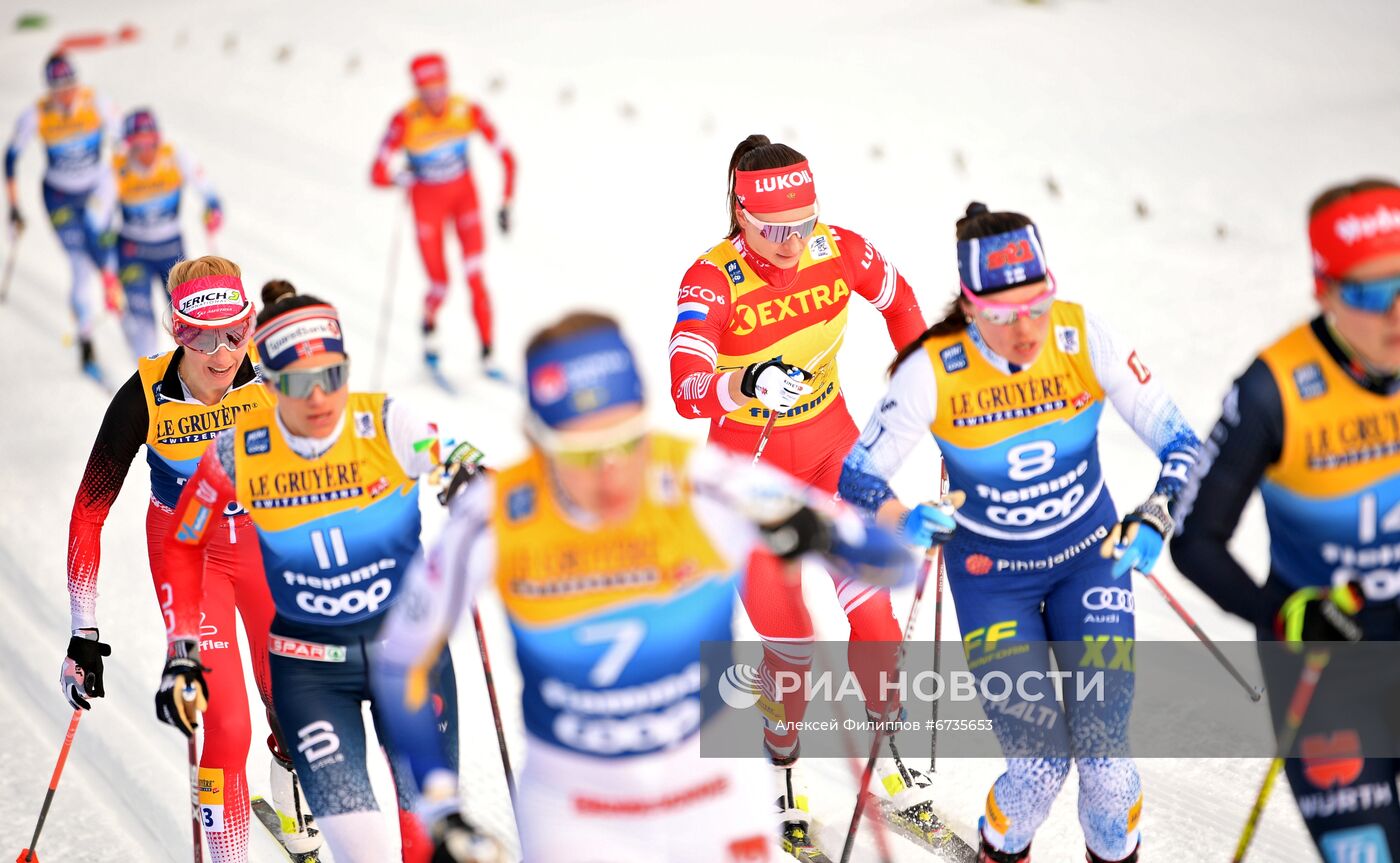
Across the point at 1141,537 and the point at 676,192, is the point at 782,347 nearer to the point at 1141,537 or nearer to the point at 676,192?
the point at 1141,537

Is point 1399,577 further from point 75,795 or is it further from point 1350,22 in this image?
point 1350,22

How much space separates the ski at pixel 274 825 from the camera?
20.1 feet

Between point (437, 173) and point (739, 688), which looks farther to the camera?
point (437, 173)

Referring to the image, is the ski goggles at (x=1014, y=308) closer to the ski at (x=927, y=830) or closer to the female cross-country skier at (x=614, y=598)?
the female cross-country skier at (x=614, y=598)

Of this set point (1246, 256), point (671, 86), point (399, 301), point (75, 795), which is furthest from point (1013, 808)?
point (671, 86)

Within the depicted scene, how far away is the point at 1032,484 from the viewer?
481cm

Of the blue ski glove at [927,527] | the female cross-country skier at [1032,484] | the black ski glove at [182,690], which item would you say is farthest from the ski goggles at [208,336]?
the blue ski glove at [927,527]

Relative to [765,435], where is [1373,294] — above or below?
above

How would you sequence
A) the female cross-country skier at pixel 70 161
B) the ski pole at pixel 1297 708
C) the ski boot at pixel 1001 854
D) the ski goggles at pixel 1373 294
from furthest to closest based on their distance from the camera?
the female cross-country skier at pixel 70 161 → the ski boot at pixel 1001 854 → the ski pole at pixel 1297 708 → the ski goggles at pixel 1373 294

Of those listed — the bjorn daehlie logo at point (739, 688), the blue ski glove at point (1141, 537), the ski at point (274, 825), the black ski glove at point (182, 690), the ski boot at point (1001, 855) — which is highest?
the blue ski glove at point (1141, 537)

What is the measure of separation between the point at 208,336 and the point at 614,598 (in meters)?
2.60

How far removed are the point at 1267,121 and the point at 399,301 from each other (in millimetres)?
9165

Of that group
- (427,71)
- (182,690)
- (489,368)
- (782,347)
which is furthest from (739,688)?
(427,71)

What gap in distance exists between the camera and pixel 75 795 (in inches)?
264
